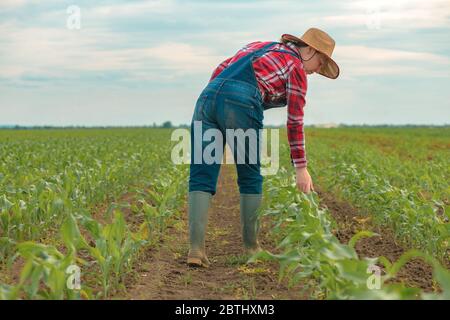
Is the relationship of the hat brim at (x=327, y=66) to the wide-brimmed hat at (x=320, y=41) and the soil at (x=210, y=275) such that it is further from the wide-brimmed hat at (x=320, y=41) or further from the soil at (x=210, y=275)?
the soil at (x=210, y=275)

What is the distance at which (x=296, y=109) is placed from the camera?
4.65 m

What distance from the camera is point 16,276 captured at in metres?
4.66

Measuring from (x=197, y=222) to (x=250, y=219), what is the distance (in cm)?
47

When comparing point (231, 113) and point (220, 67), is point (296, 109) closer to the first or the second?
point (231, 113)

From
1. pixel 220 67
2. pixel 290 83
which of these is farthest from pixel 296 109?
pixel 220 67

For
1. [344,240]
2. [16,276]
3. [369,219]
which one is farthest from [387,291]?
Result: [369,219]

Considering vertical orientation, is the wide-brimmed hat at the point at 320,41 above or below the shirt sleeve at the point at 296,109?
above

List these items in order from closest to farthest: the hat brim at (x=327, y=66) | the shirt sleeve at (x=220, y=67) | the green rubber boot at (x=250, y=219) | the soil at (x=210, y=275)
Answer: the soil at (x=210, y=275) → the hat brim at (x=327, y=66) → the shirt sleeve at (x=220, y=67) → the green rubber boot at (x=250, y=219)

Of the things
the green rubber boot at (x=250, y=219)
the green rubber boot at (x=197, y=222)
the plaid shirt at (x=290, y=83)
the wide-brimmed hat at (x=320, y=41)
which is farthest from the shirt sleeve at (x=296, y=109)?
the green rubber boot at (x=197, y=222)

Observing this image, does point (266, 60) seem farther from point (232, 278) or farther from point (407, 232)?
point (407, 232)

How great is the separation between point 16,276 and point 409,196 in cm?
387

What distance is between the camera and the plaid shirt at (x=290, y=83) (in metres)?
4.64

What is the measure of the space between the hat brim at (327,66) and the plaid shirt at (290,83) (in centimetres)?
10
